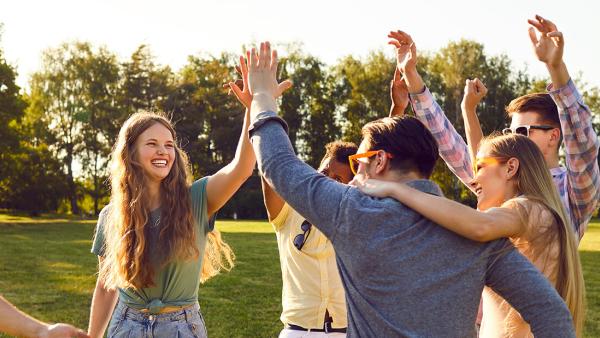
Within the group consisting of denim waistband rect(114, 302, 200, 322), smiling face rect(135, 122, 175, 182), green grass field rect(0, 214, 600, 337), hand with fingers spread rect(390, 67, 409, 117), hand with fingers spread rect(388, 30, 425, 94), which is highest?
hand with fingers spread rect(388, 30, 425, 94)

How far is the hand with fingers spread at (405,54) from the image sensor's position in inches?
145

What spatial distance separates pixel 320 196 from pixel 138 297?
1.92 m

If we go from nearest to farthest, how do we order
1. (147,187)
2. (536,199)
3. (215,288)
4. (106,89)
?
1. (536,199)
2. (147,187)
3. (215,288)
4. (106,89)

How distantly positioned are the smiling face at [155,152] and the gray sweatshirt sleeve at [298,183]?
1783mm

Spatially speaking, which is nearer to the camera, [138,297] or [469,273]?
[469,273]

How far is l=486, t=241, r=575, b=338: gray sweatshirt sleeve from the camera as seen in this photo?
241cm

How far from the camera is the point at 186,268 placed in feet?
13.0

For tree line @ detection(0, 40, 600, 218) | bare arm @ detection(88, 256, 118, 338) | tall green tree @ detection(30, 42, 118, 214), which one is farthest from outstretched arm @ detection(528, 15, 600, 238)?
tall green tree @ detection(30, 42, 118, 214)

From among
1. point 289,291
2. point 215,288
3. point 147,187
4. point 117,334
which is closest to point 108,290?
point 117,334

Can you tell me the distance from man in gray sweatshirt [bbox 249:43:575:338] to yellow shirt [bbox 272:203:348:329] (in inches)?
69.0

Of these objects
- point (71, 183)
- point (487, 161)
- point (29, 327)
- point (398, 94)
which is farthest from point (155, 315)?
point (71, 183)

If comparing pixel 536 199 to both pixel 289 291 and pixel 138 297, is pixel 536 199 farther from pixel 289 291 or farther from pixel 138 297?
pixel 138 297

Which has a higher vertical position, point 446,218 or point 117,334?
point 446,218

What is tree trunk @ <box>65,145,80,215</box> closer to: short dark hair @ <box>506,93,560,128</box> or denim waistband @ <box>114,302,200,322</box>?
denim waistband @ <box>114,302,200,322</box>
